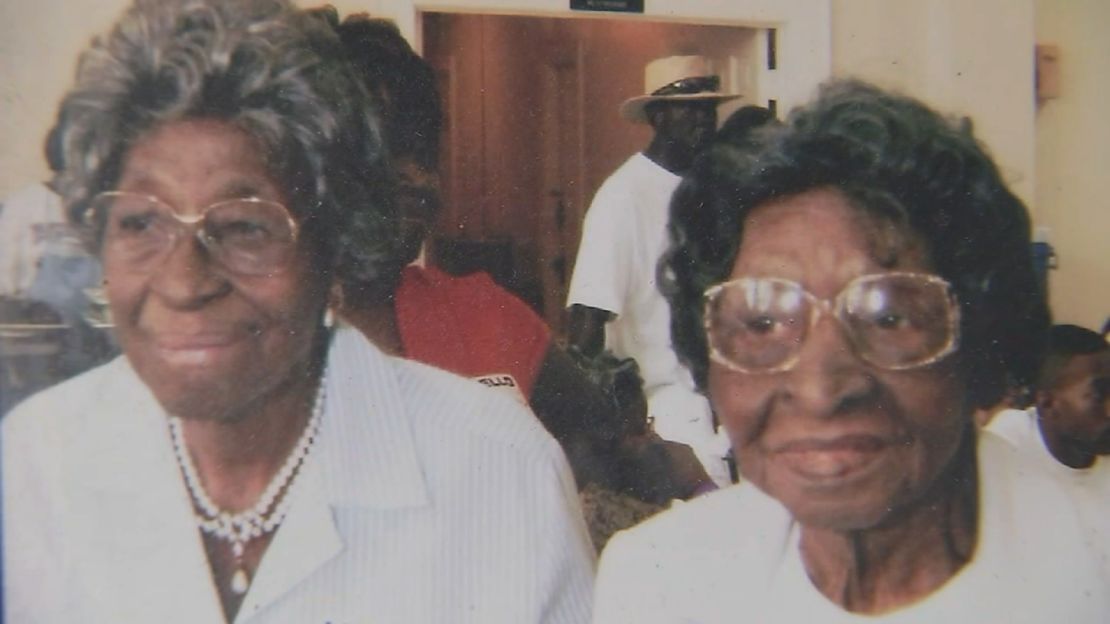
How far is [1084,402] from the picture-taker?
0.93m

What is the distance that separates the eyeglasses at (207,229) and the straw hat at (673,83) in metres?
0.30

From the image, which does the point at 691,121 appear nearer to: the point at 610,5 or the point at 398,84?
the point at 610,5

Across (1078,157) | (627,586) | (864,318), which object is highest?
(1078,157)

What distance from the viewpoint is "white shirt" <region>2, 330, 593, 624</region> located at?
94cm

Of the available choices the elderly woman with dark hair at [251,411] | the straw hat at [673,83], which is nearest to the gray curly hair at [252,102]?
the elderly woman with dark hair at [251,411]

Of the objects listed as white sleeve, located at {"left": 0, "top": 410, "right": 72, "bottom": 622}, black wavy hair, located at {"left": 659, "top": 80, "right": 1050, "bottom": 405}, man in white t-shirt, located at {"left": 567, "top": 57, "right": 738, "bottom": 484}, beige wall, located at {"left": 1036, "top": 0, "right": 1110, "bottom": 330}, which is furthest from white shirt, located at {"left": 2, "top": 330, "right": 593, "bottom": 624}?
beige wall, located at {"left": 1036, "top": 0, "right": 1110, "bottom": 330}

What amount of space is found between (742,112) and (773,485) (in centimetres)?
29

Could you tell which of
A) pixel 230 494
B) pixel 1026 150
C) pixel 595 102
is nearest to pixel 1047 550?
pixel 1026 150

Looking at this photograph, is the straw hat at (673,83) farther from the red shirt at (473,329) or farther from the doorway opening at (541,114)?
the red shirt at (473,329)

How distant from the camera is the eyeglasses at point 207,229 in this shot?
0.86m

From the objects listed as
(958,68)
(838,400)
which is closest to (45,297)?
(838,400)

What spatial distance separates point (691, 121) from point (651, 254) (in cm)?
11

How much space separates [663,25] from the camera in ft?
3.13

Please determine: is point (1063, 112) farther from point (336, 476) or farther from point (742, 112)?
point (336, 476)
